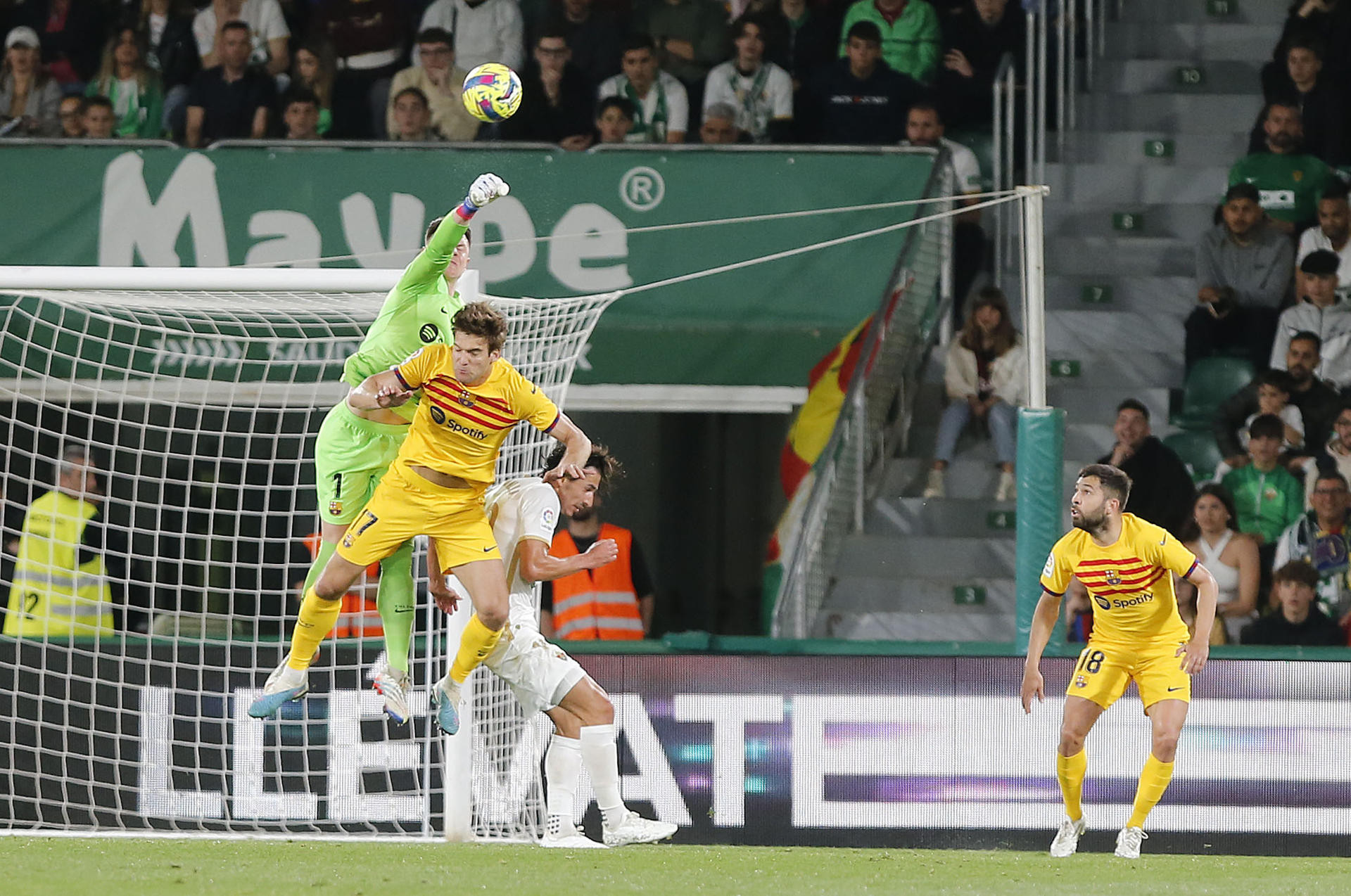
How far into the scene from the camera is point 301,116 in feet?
42.3

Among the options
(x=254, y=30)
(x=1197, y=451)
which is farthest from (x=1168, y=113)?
(x=254, y=30)

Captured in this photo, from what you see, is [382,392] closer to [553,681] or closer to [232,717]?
[553,681]

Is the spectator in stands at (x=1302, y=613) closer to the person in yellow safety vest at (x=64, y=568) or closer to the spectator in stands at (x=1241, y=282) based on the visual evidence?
the spectator in stands at (x=1241, y=282)

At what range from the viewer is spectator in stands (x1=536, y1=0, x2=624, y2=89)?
1324 centimetres

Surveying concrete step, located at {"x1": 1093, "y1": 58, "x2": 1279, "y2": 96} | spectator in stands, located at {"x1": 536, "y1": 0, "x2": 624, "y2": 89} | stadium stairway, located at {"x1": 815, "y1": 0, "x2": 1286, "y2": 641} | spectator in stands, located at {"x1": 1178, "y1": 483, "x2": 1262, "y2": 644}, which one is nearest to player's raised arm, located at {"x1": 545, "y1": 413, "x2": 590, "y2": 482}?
stadium stairway, located at {"x1": 815, "y1": 0, "x2": 1286, "y2": 641}

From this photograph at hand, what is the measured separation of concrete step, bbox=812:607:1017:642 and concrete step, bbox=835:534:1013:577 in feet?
0.60

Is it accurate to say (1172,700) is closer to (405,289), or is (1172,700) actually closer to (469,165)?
(405,289)

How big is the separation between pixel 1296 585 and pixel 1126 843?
2500 mm

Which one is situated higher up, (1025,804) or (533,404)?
(533,404)

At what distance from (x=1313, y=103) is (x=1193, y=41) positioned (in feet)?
5.36

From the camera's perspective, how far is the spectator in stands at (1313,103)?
13.0 metres

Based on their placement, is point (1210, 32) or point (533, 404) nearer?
point (533, 404)

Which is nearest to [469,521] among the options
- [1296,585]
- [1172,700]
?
[1172,700]

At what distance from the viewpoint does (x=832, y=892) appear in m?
6.57
